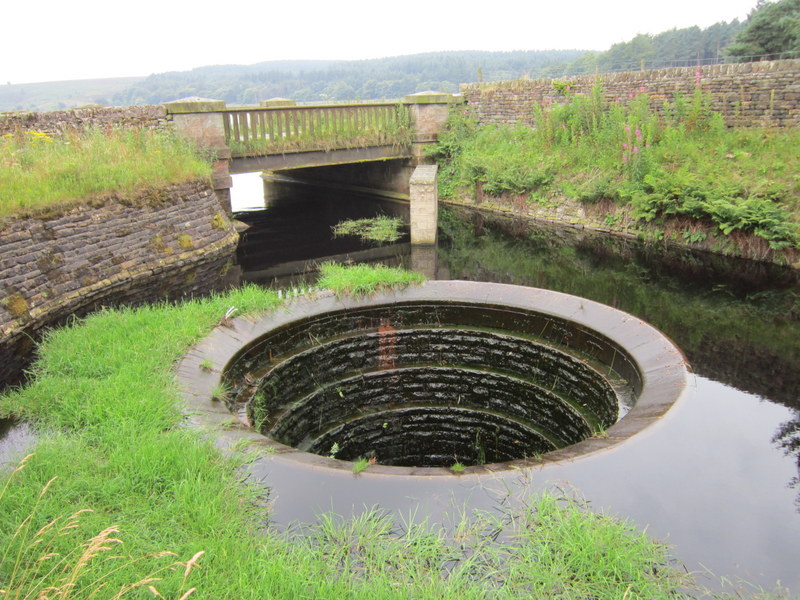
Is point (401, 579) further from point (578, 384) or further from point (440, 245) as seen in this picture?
point (440, 245)

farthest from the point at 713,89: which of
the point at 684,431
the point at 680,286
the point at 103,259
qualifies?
the point at 103,259

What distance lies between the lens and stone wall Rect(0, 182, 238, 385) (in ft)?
25.1

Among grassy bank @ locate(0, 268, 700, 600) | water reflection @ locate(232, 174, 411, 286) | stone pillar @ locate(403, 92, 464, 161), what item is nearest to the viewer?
grassy bank @ locate(0, 268, 700, 600)

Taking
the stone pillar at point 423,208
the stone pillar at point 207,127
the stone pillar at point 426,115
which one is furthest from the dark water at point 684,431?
the stone pillar at point 426,115

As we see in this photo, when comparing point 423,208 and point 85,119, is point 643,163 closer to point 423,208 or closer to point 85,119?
point 423,208

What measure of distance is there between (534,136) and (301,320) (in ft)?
40.0

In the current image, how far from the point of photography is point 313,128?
15.1 m

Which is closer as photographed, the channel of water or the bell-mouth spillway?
the channel of water

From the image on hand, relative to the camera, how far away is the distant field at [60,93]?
109438 mm

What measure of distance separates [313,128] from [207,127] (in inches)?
106

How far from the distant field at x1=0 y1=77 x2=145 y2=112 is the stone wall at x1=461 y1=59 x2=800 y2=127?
10685 centimetres

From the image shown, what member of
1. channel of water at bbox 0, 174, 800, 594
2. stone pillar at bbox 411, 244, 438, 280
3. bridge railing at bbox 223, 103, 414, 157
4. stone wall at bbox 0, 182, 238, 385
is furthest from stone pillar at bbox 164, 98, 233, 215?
stone pillar at bbox 411, 244, 438, 280

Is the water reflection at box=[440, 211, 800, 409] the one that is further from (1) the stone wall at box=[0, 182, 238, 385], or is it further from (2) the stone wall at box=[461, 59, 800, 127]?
(1) the stone wall at box=[0, 182, 238, 385]

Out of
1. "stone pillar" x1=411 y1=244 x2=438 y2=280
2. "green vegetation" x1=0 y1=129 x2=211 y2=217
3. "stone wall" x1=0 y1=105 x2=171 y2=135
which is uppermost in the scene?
"stone wall" x1=0 y1=105 x2=171 y2=135
